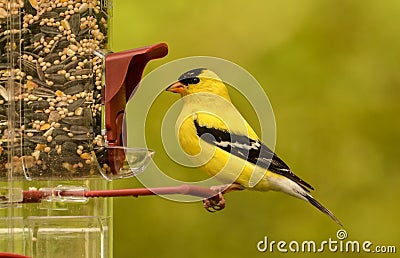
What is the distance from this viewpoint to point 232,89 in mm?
2400

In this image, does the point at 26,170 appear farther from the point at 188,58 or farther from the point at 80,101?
the point at 188,58

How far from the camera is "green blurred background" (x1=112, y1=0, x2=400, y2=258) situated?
2436 mm

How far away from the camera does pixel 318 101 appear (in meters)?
2.45

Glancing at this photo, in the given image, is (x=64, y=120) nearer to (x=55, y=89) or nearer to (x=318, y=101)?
(x=55, y=89)

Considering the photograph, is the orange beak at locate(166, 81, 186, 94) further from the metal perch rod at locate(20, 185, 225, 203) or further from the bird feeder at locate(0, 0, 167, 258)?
the metal perch rod at locate(20, 185, 225, 203)

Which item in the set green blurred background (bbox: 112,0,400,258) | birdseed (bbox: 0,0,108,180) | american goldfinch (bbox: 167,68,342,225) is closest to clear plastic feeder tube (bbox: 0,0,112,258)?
birdseed (bbox: 0,0,108,180)

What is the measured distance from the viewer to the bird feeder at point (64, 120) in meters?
Answer: 1.36

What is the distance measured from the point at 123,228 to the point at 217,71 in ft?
1.76

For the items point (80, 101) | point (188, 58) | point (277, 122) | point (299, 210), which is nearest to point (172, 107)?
point (188, 58)

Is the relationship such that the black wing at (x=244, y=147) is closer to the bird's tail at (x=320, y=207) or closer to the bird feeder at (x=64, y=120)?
the bird's tail at (x=320, y=207)

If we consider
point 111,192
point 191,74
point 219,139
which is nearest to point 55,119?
point 111,192

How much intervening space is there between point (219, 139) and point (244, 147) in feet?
0.29

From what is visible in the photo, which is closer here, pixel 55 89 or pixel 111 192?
pixel 111 192

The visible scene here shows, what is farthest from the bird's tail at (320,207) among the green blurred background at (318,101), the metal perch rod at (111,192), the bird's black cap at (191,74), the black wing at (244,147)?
the metal perch rod at (111,192)
